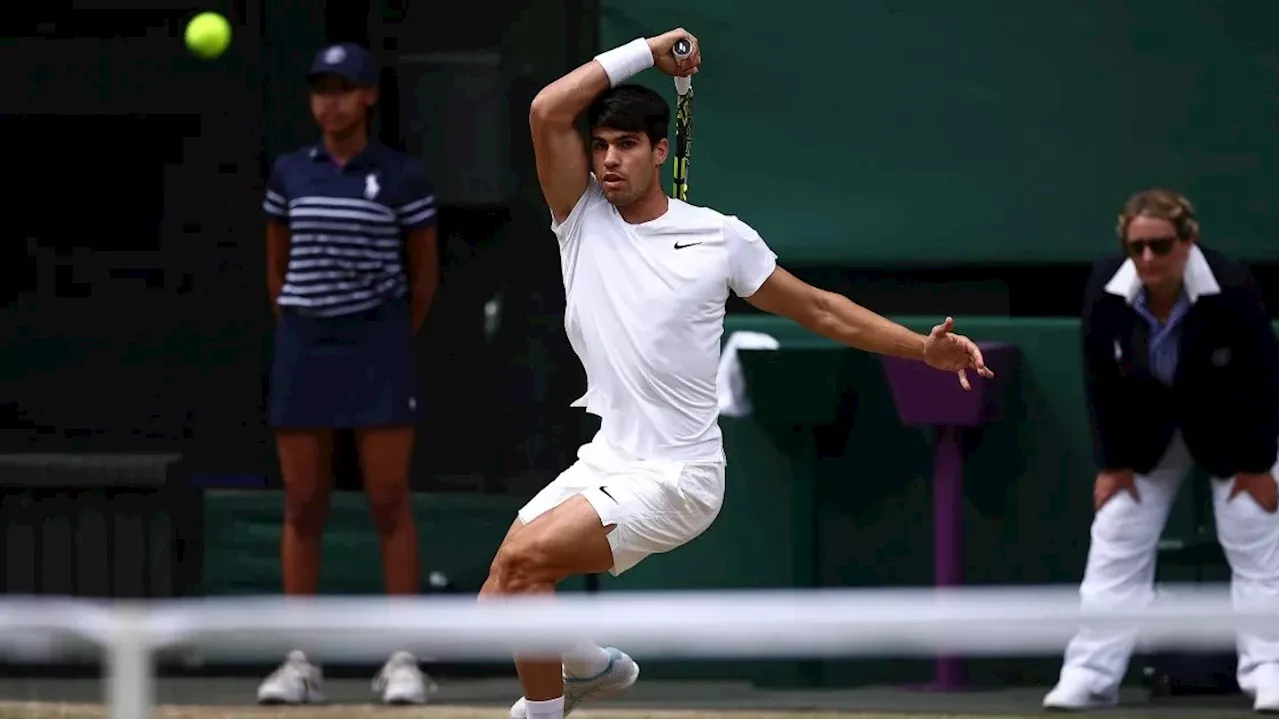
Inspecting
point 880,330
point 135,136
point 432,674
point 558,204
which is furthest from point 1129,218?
point 135,136

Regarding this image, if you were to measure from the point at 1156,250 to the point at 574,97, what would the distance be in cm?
215

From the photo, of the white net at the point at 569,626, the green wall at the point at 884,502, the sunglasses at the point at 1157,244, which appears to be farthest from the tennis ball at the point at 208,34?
the white net at the point at 569,626

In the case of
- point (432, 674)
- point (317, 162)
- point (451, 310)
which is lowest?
point (432, 674)

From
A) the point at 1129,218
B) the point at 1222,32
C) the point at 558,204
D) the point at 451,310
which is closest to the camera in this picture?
the point at 558,204

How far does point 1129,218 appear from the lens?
648cm

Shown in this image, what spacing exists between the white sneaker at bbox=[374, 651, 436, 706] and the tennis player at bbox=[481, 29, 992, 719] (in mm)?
1658

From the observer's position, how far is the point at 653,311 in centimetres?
506

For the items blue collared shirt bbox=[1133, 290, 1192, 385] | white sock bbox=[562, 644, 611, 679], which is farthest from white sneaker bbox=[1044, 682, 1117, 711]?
white sock bbox=[562, 644, 611, 679]

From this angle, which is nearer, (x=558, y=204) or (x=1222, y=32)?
(x=558, y=204)

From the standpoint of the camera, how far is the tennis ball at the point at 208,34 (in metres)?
7.19

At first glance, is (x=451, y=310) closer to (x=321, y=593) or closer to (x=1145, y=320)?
(x=321, y=593)

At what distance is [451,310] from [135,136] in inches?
47.3

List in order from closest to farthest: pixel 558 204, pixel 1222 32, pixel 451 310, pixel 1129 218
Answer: pixel 558 204 → pixel 1129 218 → pixel 1222 32 → pixel 451 310

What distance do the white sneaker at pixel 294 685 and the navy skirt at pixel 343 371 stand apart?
711 mm
